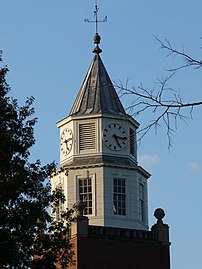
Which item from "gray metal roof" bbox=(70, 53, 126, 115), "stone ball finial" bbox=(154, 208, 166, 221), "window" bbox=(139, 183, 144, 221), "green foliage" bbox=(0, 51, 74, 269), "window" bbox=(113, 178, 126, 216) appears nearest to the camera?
"green foliage" bbox=(0, 51, 74, 269)

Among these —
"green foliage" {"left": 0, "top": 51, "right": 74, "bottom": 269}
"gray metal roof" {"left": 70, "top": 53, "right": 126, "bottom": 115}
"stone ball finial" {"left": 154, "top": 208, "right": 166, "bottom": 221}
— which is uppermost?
"gray metal roof" {"left": 70, "top": 53, "right": 126, "bottom": 115}

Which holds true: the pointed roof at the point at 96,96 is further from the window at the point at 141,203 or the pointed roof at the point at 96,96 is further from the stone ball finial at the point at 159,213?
the stone ball finial at the point at 159,213

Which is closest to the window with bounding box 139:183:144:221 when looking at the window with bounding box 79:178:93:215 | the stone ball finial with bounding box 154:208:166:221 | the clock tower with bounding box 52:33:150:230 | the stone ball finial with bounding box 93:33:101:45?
the clock tower with bounding box 52:33:150:230

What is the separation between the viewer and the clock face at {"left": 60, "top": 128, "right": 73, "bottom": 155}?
5131 centimetres

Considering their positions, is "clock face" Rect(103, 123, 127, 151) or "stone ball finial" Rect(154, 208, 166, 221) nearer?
"clock face" Rect(103, 123, 127, 151)

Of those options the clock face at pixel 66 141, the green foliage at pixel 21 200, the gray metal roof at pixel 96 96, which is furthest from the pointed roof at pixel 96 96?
the green foliage at pixel 21 200

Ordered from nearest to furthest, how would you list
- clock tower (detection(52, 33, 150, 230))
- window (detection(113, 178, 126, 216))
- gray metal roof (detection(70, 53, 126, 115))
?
clock tower (detection(52, 33, 150, 230))
window (detection(113, 178, 126, 216))
gray metal roof (detection(70, 53, 126, 115))

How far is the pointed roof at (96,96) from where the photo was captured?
52031mm

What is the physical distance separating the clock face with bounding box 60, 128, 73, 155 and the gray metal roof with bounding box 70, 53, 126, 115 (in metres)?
0.96

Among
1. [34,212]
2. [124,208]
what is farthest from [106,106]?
[34,212]

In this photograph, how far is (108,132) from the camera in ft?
167

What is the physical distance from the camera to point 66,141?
169ft

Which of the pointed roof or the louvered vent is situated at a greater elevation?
the pointed roof

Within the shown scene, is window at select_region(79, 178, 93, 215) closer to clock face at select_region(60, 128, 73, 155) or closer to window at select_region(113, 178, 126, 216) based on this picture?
window at select_region(113, 178, 126, 216)
